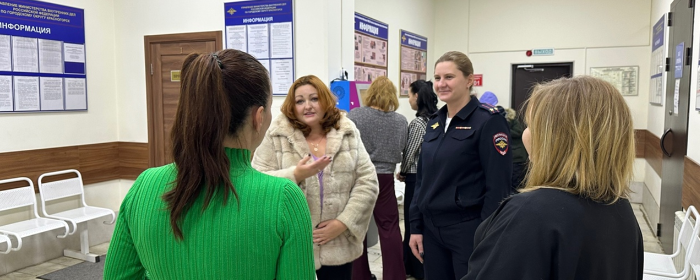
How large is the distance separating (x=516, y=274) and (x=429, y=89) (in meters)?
3.02

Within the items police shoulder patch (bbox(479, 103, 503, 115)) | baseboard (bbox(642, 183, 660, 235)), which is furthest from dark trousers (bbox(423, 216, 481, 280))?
baseboard (bbox(642, 183, 660, 235))

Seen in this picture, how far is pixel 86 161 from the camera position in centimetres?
469

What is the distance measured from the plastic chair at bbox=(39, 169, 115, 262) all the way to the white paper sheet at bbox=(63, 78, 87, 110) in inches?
22.8

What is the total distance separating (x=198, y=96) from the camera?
1011mm

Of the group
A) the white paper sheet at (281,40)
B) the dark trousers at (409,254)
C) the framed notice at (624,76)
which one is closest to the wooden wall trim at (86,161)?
the white paper sheet at (281,40)

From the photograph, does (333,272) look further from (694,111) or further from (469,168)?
(694,111)

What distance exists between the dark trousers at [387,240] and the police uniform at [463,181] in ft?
4.47

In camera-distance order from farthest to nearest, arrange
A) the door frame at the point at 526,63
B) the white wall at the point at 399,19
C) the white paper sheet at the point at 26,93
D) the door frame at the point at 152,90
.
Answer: the door frame at the point at 526,63 → the white wall at the point at 399,19 → the door frame at the point at 152,90 → the white paper sheet at the point at 26,93

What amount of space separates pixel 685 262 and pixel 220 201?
102 inches

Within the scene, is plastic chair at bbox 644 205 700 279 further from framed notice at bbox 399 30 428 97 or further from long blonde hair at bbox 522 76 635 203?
framed notice at bbox 399 30 428 97

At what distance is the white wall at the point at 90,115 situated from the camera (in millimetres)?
4141

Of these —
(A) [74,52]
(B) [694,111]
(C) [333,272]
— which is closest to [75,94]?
(A) [74,52]

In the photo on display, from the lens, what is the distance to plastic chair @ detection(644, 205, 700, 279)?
257 centimetres

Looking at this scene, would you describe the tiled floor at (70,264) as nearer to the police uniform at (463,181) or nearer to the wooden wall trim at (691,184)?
the wooden wall trim at (691,184)
